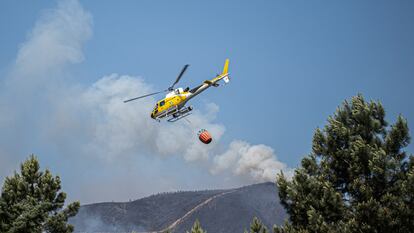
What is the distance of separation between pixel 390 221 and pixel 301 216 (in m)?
6.07

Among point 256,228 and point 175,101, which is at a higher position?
point 175,101

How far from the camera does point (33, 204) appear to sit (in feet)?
131

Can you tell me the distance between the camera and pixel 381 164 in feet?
108

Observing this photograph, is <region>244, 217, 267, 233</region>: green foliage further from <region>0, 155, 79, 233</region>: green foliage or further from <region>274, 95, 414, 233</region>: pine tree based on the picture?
<region>0, 155, 79, 233</region>: green foliage

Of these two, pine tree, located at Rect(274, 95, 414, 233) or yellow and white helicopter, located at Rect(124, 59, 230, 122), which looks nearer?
pine tree, located at Rect(274, 95, 414, 233)

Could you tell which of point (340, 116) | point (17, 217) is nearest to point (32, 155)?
point (17, 217)

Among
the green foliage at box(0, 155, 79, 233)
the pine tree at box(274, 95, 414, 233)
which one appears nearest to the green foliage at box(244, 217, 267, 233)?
the pine tree at box(274, 95, 414, 233)

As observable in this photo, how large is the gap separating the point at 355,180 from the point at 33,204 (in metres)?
25.4

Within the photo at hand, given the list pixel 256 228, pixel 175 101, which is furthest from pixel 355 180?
pixel 175 101

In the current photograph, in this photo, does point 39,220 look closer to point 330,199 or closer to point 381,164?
point 330,199

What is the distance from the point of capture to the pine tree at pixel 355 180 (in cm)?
3177

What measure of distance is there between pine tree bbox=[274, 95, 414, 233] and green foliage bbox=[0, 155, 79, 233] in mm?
18631

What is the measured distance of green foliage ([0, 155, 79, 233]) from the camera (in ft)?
128

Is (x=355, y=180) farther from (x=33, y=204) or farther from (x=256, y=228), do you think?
(x=33, y=204)
